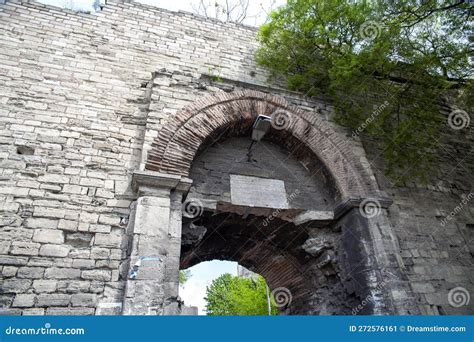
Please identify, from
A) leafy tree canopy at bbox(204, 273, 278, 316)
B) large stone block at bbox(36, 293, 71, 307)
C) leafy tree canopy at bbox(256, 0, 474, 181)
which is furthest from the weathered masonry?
leafy tree canopy at bbox(204, 273, 278, 316)

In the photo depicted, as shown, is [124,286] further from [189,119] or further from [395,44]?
[395,44]

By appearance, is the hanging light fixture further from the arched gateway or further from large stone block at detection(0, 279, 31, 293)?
large stone block at detection(0, 279, 31, 293)

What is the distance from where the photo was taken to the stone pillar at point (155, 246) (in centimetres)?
328

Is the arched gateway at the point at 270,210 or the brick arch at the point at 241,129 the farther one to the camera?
the brick arch at the point at 241,129

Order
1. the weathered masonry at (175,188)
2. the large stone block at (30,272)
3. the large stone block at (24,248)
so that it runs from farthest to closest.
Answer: the weathered masonry at (175,188) < the large stone block at (24,248) < the large stone block at (30,272)

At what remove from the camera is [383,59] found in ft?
17.3

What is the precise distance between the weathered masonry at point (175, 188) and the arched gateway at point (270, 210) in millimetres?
23

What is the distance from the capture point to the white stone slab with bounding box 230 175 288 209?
4664 mm

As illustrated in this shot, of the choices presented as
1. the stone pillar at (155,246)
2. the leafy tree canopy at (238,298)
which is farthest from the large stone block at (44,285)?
the leafy tree canopy at (238,298)

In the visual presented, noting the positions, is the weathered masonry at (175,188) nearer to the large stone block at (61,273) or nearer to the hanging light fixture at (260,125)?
the large stone block at (61,273)

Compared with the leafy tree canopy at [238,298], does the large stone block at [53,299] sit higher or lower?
lower

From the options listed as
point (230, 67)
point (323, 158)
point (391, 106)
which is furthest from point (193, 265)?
point (391, 106)

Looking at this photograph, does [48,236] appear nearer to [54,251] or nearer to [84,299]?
[54,251]

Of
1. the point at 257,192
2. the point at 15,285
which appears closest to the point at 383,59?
the point at 257,192
